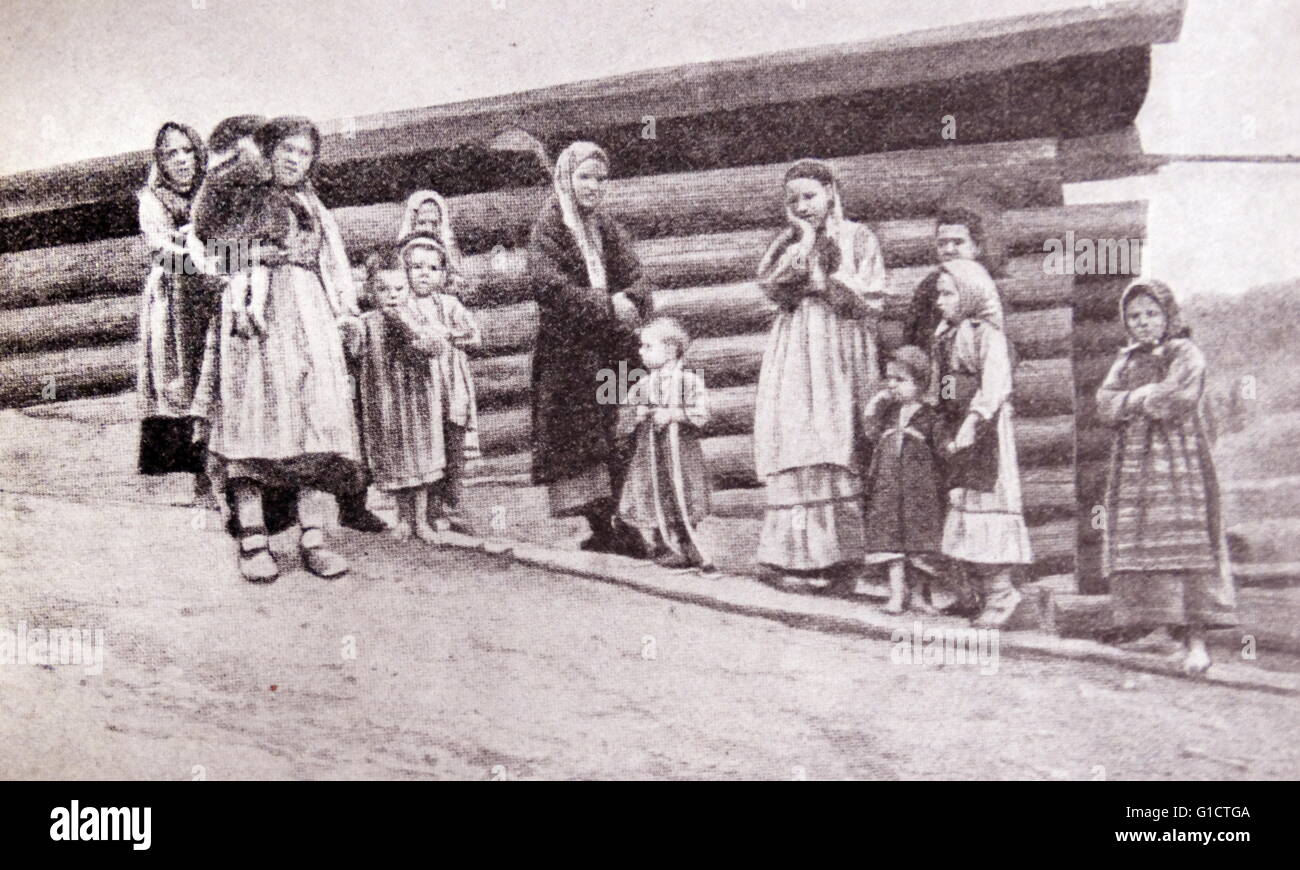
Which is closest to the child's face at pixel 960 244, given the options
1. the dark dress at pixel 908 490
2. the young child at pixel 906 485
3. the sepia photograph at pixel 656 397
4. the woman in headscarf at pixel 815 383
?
the sepia photograph at pixel 656 397

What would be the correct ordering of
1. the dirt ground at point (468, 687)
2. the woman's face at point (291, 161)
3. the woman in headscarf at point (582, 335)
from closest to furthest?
the dirt ground at point (468, 687) < the woman in headscarf at point (582, 335) < the woman's face at point (291, 161)

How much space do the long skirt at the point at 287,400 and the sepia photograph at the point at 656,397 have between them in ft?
0.05

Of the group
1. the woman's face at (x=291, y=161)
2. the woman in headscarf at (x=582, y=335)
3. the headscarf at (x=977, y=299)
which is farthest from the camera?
the woman's face at (x=291, y=161)

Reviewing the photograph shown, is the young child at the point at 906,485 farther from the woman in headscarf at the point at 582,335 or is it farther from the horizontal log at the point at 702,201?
the woman in headscarf at the point at 582,335

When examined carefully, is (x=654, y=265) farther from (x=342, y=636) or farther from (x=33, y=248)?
(x=33, y=248)

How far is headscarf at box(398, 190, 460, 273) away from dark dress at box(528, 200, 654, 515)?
284 millimetres

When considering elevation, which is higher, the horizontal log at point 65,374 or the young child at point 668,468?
the horizontal log at point 65,374

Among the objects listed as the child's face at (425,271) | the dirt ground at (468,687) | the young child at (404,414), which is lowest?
the dirt ground at (468,687)

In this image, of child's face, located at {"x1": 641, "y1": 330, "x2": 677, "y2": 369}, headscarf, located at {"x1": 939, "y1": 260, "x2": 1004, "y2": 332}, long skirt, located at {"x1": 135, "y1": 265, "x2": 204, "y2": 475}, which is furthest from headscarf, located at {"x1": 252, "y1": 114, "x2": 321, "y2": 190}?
headscarf, located at {"x1": 939, "y1": 260, "x2": 1004, "y2": 332}

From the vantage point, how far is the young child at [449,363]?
4.15 meters

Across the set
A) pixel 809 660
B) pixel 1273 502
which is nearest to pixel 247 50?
pixel 809 660

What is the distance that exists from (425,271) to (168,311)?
3.12ft

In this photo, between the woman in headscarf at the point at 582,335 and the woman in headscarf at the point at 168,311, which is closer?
the woman in headscarf at the point at 582,335

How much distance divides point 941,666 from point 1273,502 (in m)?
1.24
